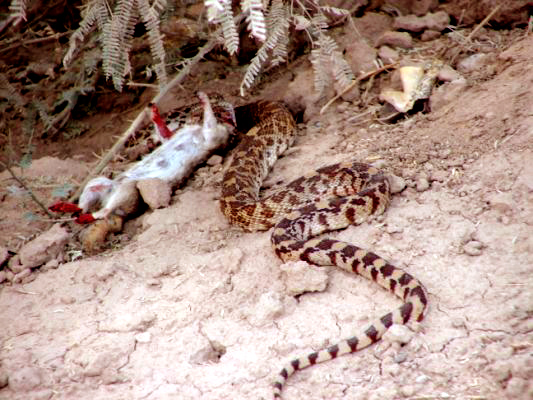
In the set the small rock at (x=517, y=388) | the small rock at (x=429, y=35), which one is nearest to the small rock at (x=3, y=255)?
the small rock at (x=517, y=388)

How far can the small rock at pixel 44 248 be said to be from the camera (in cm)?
582

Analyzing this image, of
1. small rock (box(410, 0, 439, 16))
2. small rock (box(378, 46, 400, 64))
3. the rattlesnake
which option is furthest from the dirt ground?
small rock (box(410, 0, 439, 16))

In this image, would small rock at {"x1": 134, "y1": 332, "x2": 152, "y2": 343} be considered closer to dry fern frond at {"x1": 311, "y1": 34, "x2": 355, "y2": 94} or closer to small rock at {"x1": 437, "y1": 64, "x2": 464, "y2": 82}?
dry fern frond at {"x1": 311, "y1": 34, "x2": 355, "y2": 94}

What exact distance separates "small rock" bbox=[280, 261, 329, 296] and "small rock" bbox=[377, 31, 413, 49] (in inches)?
149

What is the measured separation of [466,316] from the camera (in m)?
4.20

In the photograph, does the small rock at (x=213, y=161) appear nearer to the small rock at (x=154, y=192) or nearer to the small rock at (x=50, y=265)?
the small rock at (x=154, y=192)

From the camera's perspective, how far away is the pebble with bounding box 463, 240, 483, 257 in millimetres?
4714

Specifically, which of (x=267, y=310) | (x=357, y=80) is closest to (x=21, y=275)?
(x=267, y=310)

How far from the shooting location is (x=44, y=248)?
5895 mm

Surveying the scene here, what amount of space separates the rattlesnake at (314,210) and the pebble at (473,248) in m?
0.54

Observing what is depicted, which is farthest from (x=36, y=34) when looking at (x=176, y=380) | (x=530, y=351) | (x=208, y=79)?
(x=530, y=351)

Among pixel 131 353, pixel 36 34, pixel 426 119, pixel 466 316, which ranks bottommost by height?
pixel 131 353

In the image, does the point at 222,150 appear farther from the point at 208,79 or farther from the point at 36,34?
the point at 36,34

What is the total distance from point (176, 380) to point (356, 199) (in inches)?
93.6
